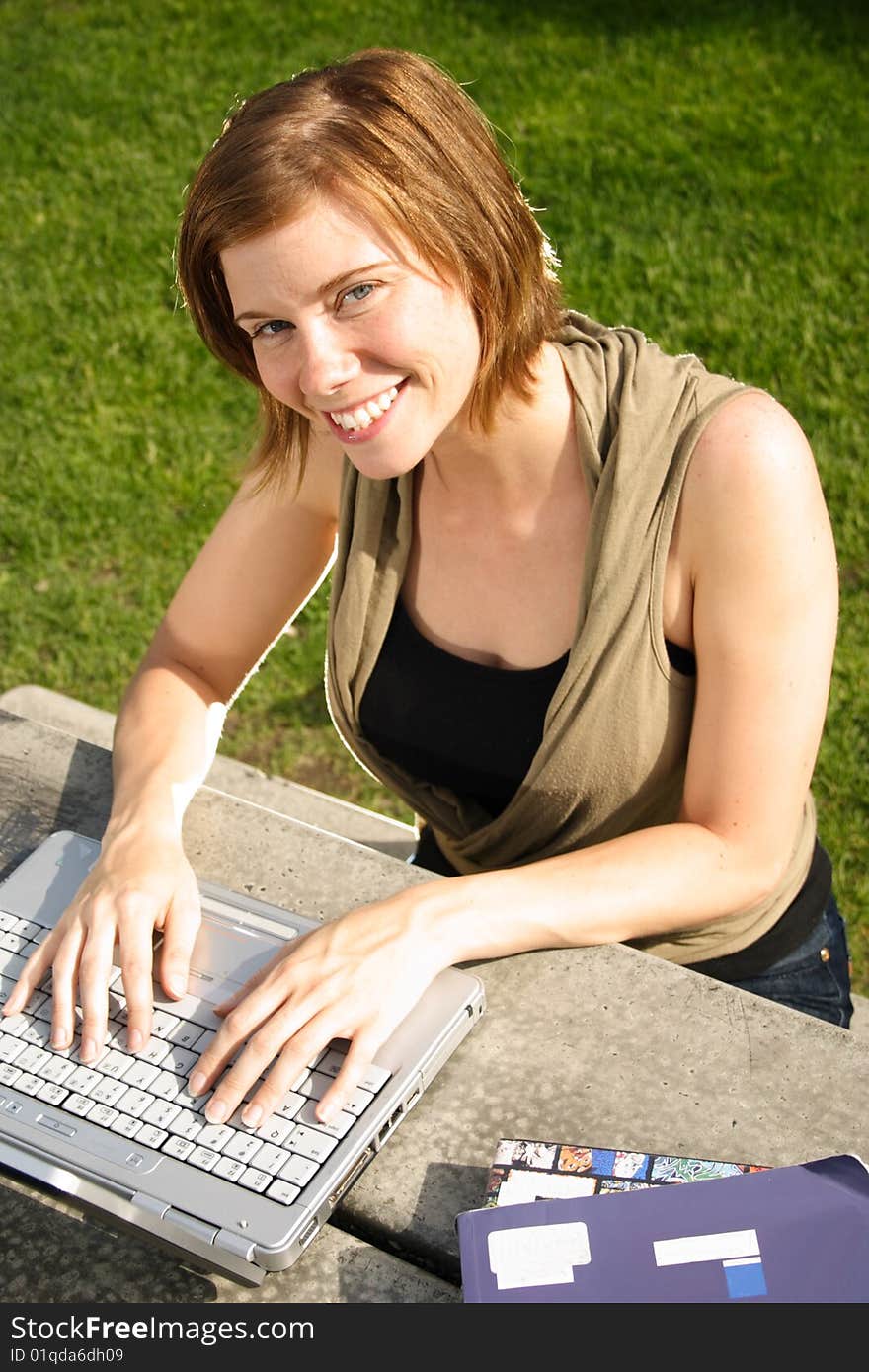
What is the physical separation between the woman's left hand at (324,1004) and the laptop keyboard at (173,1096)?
0.05ft

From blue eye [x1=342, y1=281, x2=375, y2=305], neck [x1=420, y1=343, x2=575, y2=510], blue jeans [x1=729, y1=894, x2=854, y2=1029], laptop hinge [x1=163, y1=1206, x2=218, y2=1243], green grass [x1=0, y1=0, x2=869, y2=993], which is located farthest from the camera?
green grass [x1=0, y1=0, x2=869, y2=993]

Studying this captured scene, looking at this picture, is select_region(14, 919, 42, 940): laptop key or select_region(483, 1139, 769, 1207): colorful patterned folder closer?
select_region(483, 1139, 769, 1207): colorful patterned folder

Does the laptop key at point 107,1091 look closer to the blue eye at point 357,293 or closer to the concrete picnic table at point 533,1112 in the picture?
the concrete picnic table at point 533,1112

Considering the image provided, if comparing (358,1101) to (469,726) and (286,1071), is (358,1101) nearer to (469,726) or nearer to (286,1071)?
(286,1071)

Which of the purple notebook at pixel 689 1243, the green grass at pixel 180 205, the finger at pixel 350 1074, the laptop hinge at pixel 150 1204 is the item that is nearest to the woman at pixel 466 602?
the finger at pixel 350 1074

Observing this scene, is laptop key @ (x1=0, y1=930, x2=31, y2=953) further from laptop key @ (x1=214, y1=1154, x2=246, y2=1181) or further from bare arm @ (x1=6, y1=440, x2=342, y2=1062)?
laptop key @ (x1=214, y1=1154, x2=246, y2=1181)

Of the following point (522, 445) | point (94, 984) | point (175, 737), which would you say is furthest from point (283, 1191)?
point (522, 445)

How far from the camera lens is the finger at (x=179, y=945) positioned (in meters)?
1.58

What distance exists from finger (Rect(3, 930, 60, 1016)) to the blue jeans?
3.23 ft

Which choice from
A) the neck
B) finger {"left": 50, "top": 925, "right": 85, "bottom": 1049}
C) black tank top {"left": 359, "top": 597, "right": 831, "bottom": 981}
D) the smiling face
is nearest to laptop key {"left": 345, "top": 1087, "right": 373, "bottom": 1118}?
finger {"left": 50, "top": 925, "right": 85, "bottom": 1049}

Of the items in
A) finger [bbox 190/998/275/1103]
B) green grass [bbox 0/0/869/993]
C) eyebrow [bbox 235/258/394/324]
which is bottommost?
green grass [bbox 0/0/869/993]

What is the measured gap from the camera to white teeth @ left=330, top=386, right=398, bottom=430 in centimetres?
176
